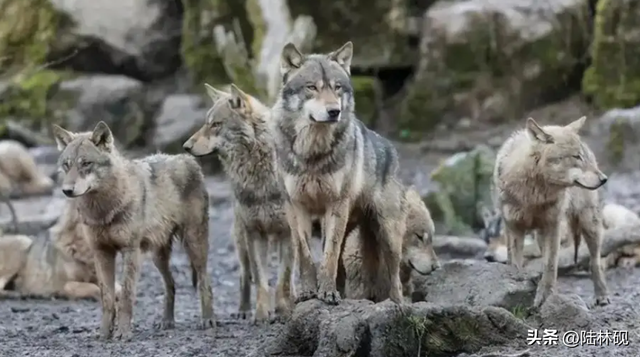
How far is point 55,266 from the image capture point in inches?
467

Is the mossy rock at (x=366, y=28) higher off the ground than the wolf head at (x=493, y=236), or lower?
higher

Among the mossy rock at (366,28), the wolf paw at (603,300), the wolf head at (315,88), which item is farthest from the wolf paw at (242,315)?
the mossy rock at (366,28)

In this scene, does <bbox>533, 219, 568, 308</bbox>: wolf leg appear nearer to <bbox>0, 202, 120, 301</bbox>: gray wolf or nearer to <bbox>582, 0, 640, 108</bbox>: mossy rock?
<bbox>0, 202, 120, 301</bbox>: gray wolf

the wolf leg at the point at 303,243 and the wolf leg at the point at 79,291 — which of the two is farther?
the wolf leg at the point at 79,291

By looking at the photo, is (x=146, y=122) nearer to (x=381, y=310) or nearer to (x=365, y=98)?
(x=365, y=98)

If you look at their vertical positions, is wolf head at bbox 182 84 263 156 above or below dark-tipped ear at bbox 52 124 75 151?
above

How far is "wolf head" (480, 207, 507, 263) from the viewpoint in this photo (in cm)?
1214

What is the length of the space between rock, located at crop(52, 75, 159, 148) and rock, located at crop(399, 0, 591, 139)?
491 cm

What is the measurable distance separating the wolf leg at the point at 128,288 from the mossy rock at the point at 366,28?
1228 cm

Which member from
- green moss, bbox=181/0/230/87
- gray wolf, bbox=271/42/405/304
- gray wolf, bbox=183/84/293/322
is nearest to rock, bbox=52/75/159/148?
green moss, bbox=181/0/230/87

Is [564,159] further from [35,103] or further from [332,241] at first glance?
[35,103]

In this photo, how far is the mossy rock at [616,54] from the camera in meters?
18.5

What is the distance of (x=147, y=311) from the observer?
11.3m

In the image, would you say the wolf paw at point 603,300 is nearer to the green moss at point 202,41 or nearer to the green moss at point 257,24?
the green moss at point 257,24
